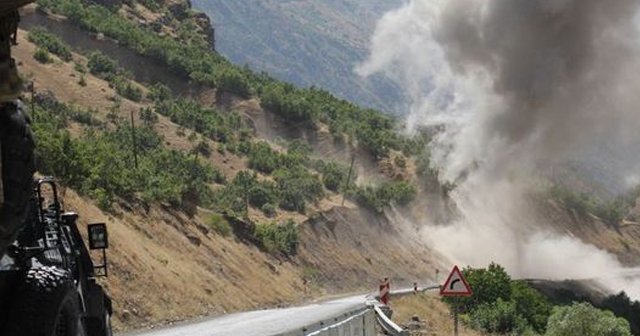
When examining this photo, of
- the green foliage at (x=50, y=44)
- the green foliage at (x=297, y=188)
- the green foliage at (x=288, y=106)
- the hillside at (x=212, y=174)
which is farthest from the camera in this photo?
the green foliage at (x=288, y=106)

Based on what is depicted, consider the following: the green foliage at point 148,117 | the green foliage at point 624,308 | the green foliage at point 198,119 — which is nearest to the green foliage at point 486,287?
the green foliage at point 624,308

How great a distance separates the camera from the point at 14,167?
8.88 m

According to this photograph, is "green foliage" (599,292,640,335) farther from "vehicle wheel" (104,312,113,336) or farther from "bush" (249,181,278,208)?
"vehicle wheel" (104,312,113,336)

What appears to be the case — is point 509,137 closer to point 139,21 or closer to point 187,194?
point 187,194

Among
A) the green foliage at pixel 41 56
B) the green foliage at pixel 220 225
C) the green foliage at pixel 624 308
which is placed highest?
the green foliage at pixel 41 56

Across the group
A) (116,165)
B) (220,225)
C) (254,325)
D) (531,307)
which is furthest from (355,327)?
(220,225)

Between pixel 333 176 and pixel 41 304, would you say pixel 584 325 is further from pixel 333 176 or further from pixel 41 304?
pixel 333 176

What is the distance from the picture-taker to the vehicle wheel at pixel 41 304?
1034 cm

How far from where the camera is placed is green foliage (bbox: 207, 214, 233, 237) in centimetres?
7094

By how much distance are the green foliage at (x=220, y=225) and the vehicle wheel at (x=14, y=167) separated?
61.4m

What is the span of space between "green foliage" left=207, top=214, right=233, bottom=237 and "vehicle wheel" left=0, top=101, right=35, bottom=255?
6141 cm

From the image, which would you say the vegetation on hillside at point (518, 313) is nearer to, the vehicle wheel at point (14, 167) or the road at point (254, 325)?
the road at point (254, 325)

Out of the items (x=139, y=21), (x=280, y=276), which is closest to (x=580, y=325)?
(x=280, y=276)

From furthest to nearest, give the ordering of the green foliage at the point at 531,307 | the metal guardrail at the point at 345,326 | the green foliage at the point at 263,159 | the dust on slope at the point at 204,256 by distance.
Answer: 1. the green foliage at the point at 263,159
2. the green foliage at the point at 531,307
3. the dust on slope at the point at 204,256
4. the metal guardrail at the point at 345,326
